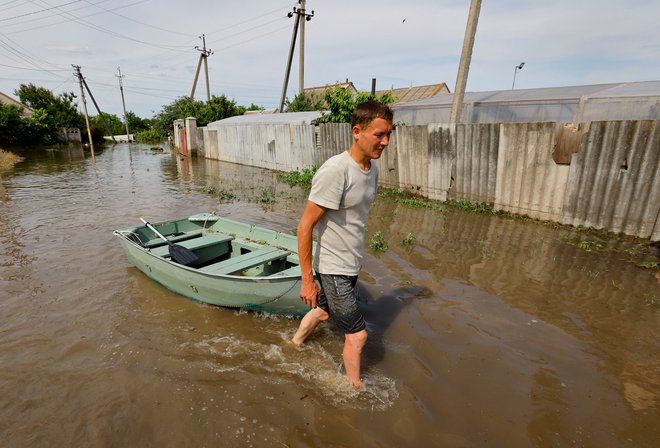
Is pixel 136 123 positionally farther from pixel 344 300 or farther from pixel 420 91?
pixel 344 300

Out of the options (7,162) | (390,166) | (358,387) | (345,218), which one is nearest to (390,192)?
(390,166)

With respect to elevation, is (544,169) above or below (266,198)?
above

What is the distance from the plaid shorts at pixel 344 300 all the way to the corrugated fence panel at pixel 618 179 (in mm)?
6426

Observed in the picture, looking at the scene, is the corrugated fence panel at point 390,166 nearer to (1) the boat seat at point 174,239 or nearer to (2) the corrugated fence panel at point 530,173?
(2) the corrugated fence panel at point 530,173

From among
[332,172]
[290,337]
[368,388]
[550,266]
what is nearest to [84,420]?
[290,337]

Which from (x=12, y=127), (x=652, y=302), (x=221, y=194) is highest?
(x=12, y=127)

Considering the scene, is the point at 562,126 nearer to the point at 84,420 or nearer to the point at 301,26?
the point at 84,420

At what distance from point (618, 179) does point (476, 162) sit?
283 centimetres

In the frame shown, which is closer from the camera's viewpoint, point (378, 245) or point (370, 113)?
point (370, 113)

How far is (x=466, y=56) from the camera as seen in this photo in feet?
28.2

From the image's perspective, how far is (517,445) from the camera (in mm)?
2506

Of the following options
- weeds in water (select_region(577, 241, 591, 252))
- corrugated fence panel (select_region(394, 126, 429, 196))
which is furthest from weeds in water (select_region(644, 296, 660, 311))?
corrugated fence panel (select_region(394, 126, 429, 196))

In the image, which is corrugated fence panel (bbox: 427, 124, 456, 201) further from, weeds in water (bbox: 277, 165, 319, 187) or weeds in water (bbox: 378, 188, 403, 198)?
weeds in water (bbox: 277, 165, 319, 187)

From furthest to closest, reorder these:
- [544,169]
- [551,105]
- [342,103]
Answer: [342,103] < [551,105] < [544,169]
